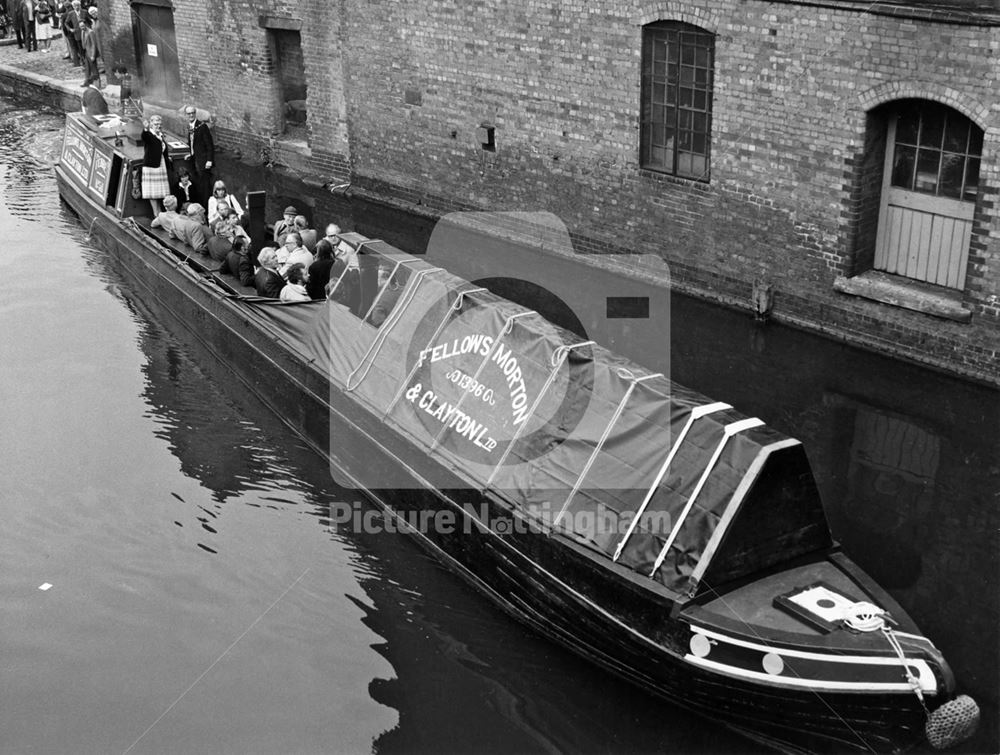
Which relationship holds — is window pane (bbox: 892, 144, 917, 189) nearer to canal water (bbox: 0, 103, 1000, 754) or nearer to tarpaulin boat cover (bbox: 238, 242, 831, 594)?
canal water (bbox: 0, 103, 1000, 754)

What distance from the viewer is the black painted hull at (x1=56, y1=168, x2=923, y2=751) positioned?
21.1ft

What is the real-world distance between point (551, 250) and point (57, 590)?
8.04 m

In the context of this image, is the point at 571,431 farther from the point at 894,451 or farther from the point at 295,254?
the point at 295,254

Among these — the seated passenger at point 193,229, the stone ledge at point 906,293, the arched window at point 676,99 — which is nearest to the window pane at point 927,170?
the stone ledge at point 906,293

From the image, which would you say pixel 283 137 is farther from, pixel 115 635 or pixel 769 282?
pixel 115 635

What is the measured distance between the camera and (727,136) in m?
12.4

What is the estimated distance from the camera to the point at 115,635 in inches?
312

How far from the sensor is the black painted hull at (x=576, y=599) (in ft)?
21.1

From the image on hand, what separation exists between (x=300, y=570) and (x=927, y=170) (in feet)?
23.5

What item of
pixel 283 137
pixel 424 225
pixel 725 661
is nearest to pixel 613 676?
pixel 725 661

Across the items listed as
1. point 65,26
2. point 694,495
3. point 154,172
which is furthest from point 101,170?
point 65,26

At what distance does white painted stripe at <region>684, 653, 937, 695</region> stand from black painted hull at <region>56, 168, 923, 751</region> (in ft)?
0.14

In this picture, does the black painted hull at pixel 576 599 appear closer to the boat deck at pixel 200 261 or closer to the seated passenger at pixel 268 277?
the seated passenger at pixel 268 277

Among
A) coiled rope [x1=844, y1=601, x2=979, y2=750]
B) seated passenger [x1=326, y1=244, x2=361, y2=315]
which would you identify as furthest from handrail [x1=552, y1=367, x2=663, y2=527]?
seated passenger [x1=326, y1=244, x2=361, y2=315]
